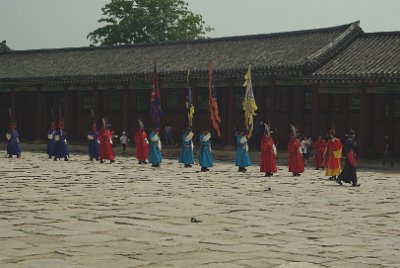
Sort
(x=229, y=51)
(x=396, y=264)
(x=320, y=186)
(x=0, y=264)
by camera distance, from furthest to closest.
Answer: (x=229, y=51) → (x=320, y=186) → (x=396, y=264) → (x=0, y=264)

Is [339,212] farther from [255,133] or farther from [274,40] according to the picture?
[274,40]

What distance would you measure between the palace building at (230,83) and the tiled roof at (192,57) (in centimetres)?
6

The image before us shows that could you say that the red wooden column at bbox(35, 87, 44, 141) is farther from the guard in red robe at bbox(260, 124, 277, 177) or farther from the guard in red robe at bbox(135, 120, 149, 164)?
the guard in red robe at bbox(260, 124, 277, 177)

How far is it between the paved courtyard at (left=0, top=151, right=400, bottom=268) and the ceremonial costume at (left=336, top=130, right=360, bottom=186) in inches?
15.9

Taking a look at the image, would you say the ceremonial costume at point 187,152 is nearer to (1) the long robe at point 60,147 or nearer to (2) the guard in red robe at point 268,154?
(2) the guard in red robe at point 268,154

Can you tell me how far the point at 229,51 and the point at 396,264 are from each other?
1029 inches

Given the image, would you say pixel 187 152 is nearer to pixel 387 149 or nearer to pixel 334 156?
pixel 334 156

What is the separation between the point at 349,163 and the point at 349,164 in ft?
0.13

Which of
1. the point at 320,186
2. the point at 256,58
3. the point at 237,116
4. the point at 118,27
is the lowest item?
the point at 320,186

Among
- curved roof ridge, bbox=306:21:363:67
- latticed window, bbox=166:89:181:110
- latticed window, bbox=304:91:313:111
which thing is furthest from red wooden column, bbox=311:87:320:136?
latticed window, bbox=166:89:181:110

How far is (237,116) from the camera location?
104 ft

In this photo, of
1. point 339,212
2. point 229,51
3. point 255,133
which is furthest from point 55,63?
point 339,212

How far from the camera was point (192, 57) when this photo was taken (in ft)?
109

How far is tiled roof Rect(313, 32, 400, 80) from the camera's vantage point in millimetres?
25188
